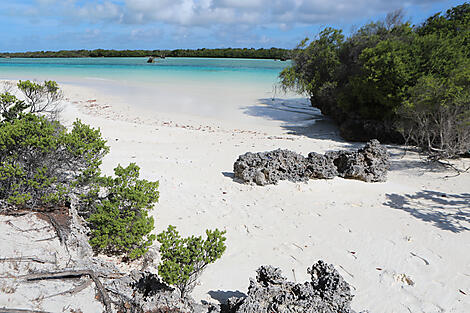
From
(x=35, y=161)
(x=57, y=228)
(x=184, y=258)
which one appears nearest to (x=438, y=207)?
(x=184, y=258)

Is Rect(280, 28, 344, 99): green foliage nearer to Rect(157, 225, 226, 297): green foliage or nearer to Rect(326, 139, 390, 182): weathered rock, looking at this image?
Rect(326, 139, 390, 182): weathered rock

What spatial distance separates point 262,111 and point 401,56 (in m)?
10.1

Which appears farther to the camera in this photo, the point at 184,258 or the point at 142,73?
the point at 142,73

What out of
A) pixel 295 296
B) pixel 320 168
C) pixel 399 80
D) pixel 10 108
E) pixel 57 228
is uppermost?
pixel 399 80

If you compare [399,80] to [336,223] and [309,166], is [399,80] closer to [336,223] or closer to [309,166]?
A: [309,166]

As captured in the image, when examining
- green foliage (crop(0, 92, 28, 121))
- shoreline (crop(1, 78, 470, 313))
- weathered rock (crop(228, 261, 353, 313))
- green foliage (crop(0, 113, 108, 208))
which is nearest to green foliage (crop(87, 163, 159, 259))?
green foliage (crop(0, 113, 108, 208))

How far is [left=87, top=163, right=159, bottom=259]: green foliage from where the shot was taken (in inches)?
153

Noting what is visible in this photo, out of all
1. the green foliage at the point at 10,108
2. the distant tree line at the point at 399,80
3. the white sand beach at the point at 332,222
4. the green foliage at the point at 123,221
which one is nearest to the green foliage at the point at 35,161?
the green foliage at the point at 123,221

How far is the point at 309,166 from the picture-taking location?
24.7 feet

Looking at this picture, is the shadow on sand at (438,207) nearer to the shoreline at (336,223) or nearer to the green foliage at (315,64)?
the shoreline at (336,223)

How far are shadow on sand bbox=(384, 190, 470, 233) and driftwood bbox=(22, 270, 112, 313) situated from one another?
5.45 m

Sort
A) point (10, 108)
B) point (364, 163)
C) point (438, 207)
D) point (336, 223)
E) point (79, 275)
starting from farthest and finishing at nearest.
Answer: point (364, 163), point (438, 207), point (10, 108), point (336, 223), point (79, 275)

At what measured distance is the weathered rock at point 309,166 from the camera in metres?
7.17

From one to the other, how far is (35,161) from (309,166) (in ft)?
18.0
